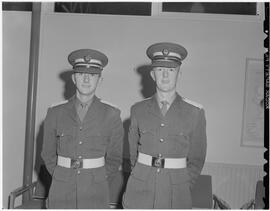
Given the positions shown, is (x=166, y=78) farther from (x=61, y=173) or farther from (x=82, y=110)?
(x=61, y=173)

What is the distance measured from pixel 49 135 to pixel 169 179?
45 centimetres

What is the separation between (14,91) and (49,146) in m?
0.26

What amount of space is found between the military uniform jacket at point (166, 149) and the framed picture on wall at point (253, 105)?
154 millimetres

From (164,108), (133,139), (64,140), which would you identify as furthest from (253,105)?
(64,140)

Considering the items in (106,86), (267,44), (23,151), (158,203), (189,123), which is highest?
(267,44)

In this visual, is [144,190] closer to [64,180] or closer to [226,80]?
[64,180]

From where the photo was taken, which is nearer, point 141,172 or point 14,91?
point 141,172

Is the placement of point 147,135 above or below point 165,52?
below

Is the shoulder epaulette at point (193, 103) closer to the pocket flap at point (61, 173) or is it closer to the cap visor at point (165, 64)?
the cap visor at point (165, 64)

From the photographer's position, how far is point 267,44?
116 cm

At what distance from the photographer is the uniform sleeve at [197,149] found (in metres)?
1.16

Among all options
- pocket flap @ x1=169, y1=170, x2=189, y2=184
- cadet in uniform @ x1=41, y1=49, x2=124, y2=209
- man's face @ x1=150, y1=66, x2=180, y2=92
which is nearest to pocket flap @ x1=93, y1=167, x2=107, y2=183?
cadet in uniform @ x1=41, y1=49, x2=124, y2=209

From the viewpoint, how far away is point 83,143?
3.86 ft

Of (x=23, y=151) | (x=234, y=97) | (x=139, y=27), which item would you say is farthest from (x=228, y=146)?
(x=23, y=151)
